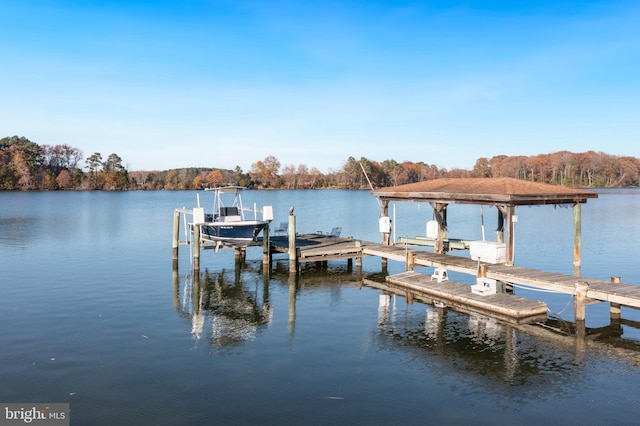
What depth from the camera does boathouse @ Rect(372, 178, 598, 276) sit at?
21.8 metres

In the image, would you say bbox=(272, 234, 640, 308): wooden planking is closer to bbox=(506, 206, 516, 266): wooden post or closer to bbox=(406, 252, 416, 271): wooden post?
bbox=(406, 252, 416, 271): wooden post

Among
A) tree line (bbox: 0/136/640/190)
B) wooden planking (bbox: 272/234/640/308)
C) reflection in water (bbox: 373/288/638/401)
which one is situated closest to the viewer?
reflection in water (bbox: 373/288/638/401)

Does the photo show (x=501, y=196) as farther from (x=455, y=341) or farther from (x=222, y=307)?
(x=222, y=307)

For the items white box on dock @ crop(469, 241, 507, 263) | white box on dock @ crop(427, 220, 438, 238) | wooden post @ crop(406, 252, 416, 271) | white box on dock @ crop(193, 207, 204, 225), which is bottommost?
wooden post @ crop(406, 252, 416, 271)

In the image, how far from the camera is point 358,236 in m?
45.6

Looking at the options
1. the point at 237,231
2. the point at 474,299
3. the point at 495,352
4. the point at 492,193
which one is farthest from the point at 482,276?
the point at 237,231

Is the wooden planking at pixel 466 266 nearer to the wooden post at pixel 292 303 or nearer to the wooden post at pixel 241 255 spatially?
the wooden post at pixel 292 303

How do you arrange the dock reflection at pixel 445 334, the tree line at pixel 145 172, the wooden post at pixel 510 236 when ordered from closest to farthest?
the dock reflection at pixel 445 334, the wooden post at pixel 510 236, the tree line at pixel 145 172

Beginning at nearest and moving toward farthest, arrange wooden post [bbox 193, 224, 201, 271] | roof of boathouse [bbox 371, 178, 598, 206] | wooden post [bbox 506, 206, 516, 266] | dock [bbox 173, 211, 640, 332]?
dock [bbox 173, 211, 640, 332]
wooden post [bbox 506, 206, 516, 266]
roof of boathouse [bbox 371, 178, 598, 206]
wooden post [bbox 193, 224, 201, 271]

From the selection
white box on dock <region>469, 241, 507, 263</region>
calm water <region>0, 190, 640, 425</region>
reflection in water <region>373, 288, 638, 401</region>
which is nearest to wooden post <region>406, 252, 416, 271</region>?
calm water <region>0, 190, 640, 425</region>

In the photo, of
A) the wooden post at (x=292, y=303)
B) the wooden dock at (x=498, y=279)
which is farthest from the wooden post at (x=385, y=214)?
the wooden post at (x=292, y=303)

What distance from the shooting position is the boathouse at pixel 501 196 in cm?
2175

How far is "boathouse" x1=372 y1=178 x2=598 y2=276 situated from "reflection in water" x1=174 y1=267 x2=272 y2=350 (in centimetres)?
947

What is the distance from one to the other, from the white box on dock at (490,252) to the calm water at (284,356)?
9.14 feet
